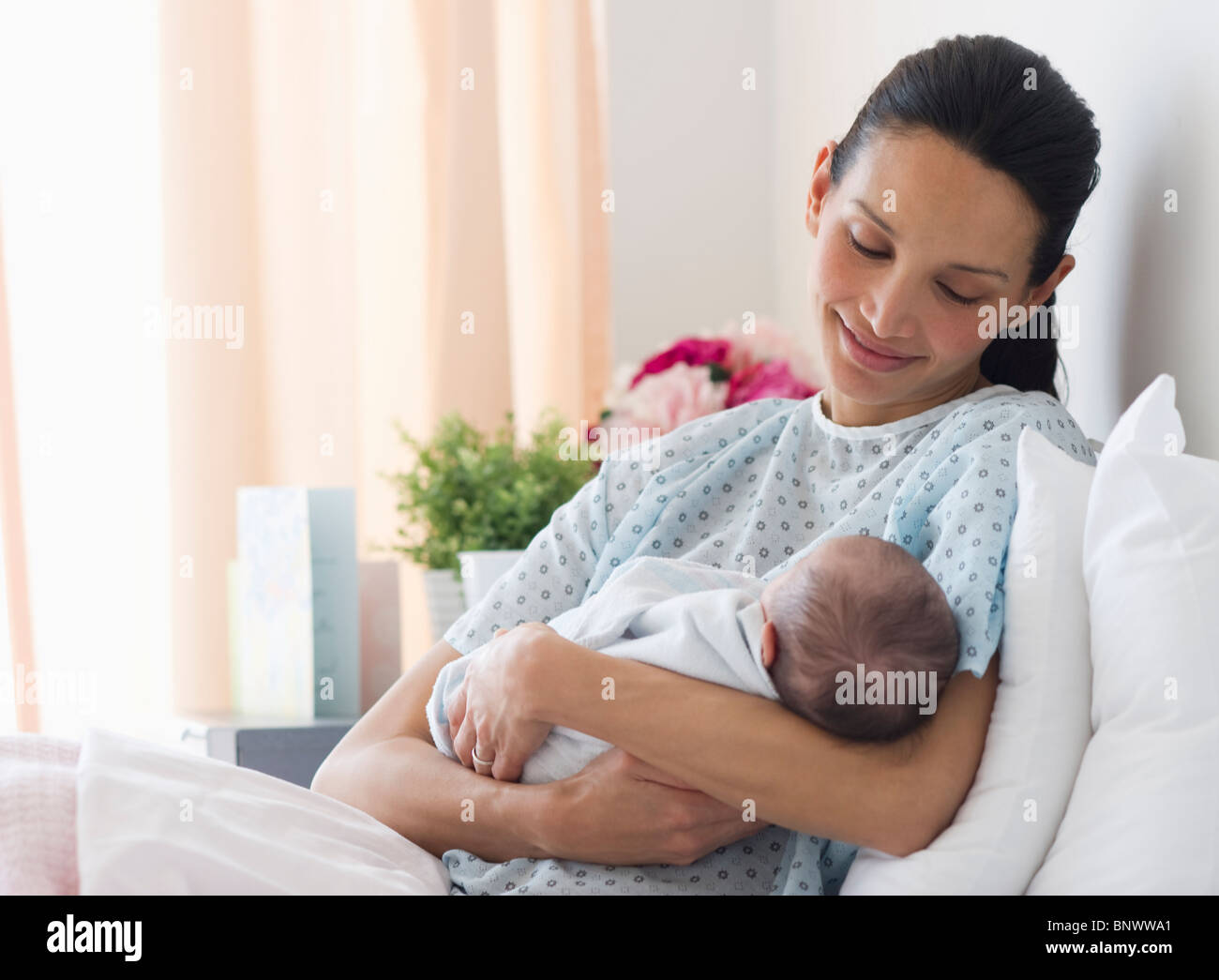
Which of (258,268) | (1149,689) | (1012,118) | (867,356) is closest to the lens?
(1149,689)

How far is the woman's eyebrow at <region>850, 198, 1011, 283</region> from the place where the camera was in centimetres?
115

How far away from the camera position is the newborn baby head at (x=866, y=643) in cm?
96

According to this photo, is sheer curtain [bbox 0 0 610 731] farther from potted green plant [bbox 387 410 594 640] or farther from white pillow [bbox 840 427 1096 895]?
white pillow [bbox 840 427 1096 895]

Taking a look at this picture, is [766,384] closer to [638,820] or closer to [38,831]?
[638,820]

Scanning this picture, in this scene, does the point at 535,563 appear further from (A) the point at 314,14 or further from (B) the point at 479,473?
(A) the point at 314,14

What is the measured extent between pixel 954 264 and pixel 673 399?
1022 mm

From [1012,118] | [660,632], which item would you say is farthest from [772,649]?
[1012,118]

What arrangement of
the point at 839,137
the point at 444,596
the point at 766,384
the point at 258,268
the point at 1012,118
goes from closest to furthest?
the point at 1012,118 → the point at 444,596 → the point at 766,384 → the point at 839,137 → the point at 258,268

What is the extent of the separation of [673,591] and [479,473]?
0.89 m

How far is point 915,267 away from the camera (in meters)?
1.15

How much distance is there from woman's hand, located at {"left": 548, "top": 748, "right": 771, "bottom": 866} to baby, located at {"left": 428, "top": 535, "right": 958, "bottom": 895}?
0.03 m

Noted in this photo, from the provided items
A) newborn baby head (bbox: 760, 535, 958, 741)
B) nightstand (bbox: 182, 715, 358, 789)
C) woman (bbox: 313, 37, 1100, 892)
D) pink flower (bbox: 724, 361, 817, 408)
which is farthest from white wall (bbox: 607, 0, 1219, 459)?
nightstand (bbox: 182, 715, 358, 789)

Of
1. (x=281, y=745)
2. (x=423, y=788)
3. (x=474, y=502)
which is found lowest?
(x=281, y=745)

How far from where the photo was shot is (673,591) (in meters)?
1.16
